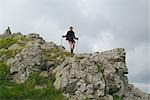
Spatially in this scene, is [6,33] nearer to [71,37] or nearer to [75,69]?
[71,37]

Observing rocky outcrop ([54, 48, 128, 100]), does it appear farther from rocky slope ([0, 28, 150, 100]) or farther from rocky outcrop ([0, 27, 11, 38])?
rocky outcrop ([0, 27, 11, 38])

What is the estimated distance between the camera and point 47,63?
43.2m

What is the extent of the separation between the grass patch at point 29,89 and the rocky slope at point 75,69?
49 centimetres

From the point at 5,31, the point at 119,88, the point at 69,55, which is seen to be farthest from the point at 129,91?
the point at 5,31

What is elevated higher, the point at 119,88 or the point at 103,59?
the point at 103,59

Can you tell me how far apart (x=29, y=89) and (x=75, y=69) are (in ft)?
17.2

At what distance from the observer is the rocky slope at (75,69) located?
3897 centimetres

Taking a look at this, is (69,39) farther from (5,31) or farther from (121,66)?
(5,31)

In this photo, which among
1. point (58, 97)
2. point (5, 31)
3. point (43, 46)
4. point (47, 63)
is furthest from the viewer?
point (5, 31)

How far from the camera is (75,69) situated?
4078 cm

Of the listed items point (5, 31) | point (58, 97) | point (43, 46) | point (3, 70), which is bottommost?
point (58, 97)

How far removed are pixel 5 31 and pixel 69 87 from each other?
22.2 m

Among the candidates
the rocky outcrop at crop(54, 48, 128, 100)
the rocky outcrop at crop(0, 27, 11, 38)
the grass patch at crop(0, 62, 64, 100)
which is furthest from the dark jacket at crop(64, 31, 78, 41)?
the rocky outcrop at crop(0, 27, 11, 38)

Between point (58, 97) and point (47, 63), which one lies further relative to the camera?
point (47, 63)
